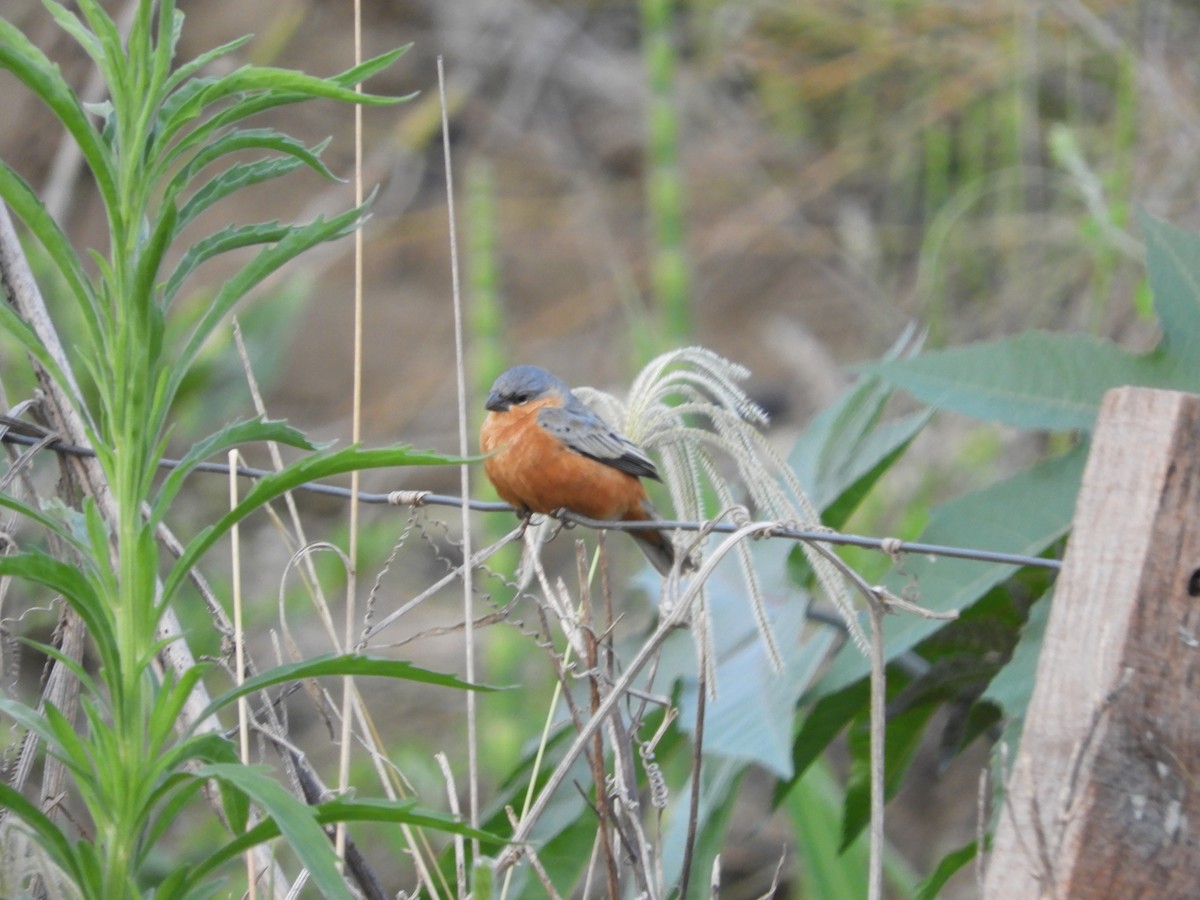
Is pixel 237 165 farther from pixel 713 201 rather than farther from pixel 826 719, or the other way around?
pixel 713 201

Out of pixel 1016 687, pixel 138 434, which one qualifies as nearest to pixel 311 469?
pixel 138 434

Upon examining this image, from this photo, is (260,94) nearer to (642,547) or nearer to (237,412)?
(642,547)

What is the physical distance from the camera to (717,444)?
2.25 meters

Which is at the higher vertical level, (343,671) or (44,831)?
(343,671)

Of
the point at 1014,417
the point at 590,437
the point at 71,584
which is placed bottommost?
the point at 71,584

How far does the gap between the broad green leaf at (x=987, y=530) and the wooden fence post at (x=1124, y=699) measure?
41.2 inches

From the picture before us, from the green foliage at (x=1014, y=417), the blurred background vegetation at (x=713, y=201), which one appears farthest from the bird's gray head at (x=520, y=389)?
the blurred background vegetation at (x=713, y=201)

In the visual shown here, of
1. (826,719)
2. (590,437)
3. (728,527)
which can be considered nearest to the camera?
(728,527)

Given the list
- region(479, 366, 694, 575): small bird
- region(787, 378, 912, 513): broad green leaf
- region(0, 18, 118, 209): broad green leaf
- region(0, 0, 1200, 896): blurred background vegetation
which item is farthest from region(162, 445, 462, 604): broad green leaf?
region(0, 0, 1200, 896): blurred background vegetation

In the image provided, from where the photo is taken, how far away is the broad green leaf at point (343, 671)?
4.89ft

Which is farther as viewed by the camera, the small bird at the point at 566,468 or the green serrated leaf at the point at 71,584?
the small bird at the point at 566,468

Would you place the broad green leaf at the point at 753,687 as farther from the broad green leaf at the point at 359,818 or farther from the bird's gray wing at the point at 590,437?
the broad green leaf at the point at 359,818

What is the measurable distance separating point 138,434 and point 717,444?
37.0 inches

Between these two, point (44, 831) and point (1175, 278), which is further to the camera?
point (1175, 278)
